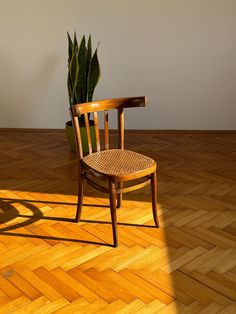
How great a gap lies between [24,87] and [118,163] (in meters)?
2.43

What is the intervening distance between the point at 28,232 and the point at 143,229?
0.67m

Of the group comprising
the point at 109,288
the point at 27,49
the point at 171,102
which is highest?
the point at 27,49

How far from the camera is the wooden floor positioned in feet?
6.66

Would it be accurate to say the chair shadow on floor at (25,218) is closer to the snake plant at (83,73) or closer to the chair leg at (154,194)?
the chair leg at (154,194)

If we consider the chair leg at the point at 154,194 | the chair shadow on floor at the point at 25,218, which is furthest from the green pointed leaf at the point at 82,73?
the chair leg at the point at 154,194

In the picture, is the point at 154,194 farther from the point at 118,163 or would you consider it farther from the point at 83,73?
the point at 83,73

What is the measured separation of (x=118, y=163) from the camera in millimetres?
2523

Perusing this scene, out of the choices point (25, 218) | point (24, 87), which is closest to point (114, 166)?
point (25, 218)

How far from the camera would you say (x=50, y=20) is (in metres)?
4.43

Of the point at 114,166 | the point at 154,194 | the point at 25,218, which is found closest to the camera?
the point at 114,166

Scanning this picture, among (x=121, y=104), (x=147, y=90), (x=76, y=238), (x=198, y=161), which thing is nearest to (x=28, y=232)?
(x=76, y=238)

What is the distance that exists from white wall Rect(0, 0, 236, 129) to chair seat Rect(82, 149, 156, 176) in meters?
2.05

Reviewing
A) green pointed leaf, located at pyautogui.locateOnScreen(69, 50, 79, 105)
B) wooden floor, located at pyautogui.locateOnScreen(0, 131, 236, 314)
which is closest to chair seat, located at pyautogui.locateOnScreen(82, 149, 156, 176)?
wooden floor, located at pyautogui.locateOnScreen(0, 131, 236, 314)

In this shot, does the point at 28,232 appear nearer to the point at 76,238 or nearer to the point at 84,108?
the point at 76,238
